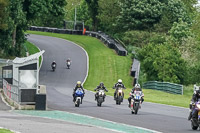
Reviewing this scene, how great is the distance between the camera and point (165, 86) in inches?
1937

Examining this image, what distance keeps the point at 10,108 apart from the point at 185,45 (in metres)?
44.0

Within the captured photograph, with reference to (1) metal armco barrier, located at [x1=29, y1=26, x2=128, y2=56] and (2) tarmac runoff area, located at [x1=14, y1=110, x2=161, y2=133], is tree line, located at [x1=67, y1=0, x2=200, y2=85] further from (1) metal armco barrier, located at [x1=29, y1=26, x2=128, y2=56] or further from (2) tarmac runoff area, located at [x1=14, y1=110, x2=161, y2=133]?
(2) tarmac runoff area, located at [x1=14, y1=110, x2=161, y2=133]

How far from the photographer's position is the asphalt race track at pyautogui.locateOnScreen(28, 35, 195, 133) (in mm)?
21734

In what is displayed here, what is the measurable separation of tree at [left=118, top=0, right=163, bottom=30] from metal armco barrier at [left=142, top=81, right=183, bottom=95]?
97.9ft

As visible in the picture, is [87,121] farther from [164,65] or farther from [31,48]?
[31,48]

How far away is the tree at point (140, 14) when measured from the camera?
8133 centimetres

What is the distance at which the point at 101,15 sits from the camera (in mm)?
86688

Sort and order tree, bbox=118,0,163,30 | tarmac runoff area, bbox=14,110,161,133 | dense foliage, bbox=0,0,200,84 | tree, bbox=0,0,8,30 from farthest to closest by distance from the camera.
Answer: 1. tree, bbox=118,0,163,30
2. dense foliage, bbox=0,0,200,84
3. tree, bbox=0,0,8,30
4. tarmac runoff area, bbox=14,110,161,133

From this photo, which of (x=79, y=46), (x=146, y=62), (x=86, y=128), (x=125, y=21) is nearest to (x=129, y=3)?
(x=125, y=21)

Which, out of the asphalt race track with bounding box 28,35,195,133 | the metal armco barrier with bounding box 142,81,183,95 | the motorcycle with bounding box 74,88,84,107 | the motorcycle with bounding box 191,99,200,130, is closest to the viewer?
the motorcycle with bounding box 191,99,200,130

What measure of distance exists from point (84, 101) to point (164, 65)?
66.5 feet

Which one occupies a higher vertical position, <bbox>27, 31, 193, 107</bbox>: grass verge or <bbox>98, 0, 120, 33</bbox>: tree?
<bbox>98, 0, 120, 33</bbox>: tree

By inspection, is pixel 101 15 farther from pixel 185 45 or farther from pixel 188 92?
pixel 188 92

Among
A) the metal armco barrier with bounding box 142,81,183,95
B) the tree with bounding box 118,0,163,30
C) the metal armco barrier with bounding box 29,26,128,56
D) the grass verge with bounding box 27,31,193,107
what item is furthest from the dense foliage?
the grass verge with bounding box 27,31,193,107
